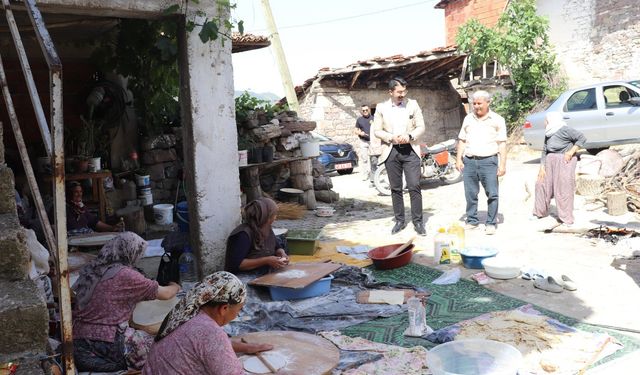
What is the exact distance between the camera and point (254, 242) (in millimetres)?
5180

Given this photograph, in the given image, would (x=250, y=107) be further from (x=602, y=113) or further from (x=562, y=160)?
(x=602, y=113)

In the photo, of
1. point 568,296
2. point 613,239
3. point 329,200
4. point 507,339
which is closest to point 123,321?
point 507,339

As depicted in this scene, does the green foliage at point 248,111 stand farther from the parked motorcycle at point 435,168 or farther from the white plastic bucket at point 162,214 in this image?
the parked motorcycle at point 435,168

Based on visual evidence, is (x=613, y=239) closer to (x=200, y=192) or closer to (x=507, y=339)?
(x=507, y=339)

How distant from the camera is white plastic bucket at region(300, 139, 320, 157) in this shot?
10008 mm

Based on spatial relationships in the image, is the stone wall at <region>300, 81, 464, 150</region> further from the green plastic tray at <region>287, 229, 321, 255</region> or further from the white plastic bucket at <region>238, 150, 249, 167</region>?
the green plastic tray at <region>287, 229, 321, 255</region>

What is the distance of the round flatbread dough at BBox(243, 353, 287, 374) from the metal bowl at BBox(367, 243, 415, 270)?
2.73 m

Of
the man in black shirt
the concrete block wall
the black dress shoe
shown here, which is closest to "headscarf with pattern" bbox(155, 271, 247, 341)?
the black dress shoe

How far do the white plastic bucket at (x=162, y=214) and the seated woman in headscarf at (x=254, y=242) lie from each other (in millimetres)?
3246

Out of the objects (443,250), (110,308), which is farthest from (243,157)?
(110,308)

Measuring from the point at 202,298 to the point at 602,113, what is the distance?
1056cm

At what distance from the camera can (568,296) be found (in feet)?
15.6

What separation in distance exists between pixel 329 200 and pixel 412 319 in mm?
6533

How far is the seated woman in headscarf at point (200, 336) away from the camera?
253cm
